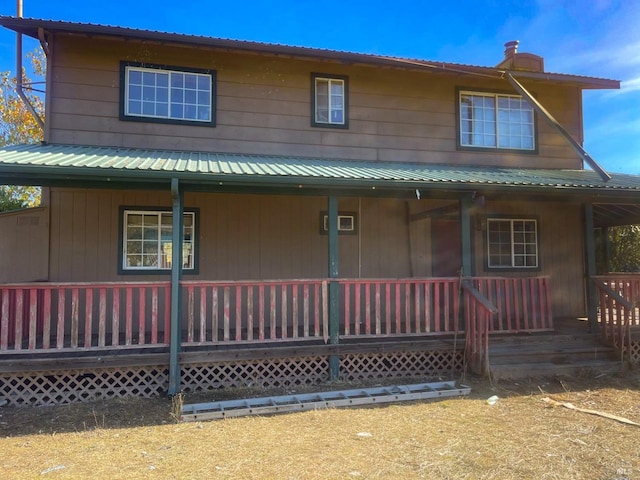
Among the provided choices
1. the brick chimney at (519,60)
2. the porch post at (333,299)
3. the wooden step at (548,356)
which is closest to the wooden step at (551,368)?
the wooden step at (548,356)

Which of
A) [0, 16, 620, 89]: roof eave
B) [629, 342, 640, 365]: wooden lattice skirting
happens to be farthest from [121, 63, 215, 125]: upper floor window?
[629, 342, 640, 365]: wooden lattice skirting

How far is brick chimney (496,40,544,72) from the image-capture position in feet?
30.4

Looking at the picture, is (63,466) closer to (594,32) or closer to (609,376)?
(609,376)

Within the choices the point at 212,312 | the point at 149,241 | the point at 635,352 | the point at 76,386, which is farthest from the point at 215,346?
the point at 635,352

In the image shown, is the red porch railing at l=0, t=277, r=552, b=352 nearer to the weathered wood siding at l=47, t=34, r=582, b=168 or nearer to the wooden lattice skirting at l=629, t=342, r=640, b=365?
the wooden lattice skirting at l=629, t=342, r=640, b=365

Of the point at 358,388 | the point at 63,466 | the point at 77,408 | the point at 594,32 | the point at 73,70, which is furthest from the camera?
the point at 594,32

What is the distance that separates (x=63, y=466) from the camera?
3.61 meters

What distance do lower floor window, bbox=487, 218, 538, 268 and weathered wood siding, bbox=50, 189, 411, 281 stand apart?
1.93m

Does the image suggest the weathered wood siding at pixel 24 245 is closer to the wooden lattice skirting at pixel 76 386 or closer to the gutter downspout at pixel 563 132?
the wooden lattice skirting at pixel 76 386

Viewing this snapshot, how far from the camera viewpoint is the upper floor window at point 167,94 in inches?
298

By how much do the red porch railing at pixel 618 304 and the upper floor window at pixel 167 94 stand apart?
7.15 m

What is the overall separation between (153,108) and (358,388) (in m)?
5.78

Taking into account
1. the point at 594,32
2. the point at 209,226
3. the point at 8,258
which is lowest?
the point at 8,258

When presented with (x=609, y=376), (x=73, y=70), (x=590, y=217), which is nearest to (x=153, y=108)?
(x=73, y=70)
